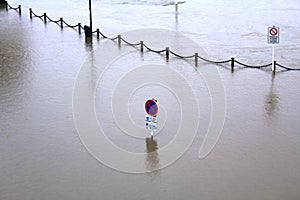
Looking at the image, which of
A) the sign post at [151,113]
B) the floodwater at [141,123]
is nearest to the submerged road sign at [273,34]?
the floodwater at [141,123]

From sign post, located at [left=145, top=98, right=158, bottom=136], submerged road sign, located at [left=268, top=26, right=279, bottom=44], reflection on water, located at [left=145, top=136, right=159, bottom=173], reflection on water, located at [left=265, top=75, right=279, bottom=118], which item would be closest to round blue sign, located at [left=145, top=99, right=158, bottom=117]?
sign post, located at [left=145, top=98, right=158, bottom=136]

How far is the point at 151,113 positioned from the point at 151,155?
91 centimetres

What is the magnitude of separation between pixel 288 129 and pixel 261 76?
4544mm

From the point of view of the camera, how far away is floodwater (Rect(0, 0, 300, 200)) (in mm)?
7480

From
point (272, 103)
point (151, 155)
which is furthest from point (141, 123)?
point (272, 103)

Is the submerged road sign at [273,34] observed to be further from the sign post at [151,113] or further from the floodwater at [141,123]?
the sign post at [151,113]

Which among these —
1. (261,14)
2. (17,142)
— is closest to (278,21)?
(261,14)

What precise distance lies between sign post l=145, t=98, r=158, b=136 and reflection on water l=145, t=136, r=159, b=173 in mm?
273

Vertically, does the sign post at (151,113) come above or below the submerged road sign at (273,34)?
below

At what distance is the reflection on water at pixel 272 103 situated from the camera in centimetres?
1083

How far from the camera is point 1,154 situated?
8.63 metres

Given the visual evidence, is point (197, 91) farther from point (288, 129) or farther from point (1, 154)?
point (1, 154)

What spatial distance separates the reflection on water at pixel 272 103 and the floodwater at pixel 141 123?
0.03m

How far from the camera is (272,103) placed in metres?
11.6
